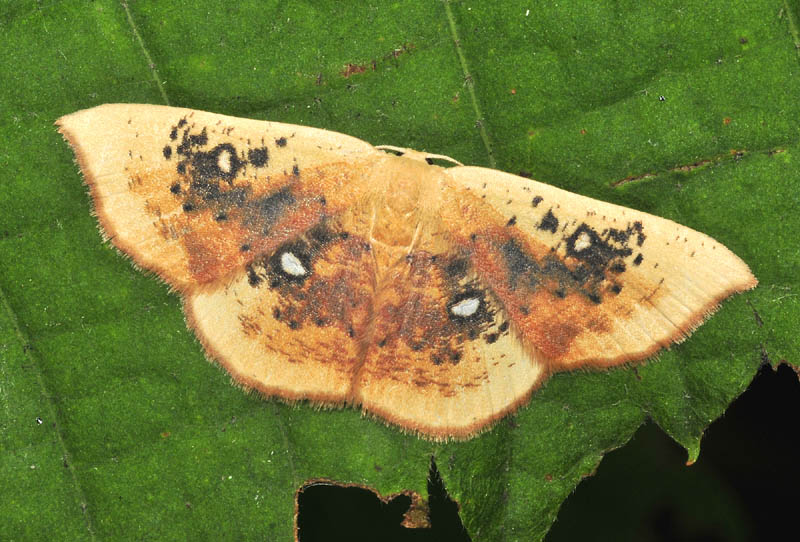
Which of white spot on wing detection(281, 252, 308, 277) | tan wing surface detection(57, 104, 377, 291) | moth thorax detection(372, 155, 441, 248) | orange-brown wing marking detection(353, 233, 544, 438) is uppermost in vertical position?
tan wing surface detection(57, 104, 377, 291)

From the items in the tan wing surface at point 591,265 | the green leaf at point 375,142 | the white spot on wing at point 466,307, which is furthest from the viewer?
the green leaf at point 375,142

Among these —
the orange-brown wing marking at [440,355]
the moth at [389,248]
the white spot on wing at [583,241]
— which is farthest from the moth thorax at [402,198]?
the white spot on wing at [583,241]

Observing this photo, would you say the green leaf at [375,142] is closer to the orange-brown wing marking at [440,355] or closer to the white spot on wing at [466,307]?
the orange-brown wing marking at [440,355]

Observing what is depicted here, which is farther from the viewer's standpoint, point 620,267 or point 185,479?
point 185,479

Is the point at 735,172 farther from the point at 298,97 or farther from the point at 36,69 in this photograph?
the point at 36,69

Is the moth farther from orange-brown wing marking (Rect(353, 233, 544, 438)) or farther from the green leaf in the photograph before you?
the green leaf

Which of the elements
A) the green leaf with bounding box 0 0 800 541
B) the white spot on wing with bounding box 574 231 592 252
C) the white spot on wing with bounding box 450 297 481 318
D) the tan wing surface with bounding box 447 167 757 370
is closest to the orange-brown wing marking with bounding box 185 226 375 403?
the green leaf with bounding box 0 0 800 541

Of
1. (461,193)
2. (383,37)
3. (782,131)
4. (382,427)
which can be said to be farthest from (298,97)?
(782,131)
